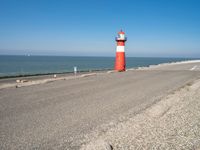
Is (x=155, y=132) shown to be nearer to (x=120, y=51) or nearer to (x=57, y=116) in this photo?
(x=57, y=116)

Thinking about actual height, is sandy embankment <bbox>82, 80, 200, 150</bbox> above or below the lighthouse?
below

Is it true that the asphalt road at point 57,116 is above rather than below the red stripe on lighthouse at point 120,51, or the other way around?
below

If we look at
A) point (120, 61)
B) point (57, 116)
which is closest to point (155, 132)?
point (57, 116)

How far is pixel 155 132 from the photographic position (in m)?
4.64

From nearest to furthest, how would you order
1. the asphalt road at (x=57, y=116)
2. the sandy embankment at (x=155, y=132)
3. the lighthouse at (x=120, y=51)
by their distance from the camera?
the sandy embankment at (x=155, y=132) < the asphalt road at (x=57, y=116) < the lighthouse at (x=120, y=51)

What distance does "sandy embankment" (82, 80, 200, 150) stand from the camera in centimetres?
401

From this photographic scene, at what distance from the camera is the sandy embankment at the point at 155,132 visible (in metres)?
4.01

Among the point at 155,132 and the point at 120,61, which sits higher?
the point at 120,61

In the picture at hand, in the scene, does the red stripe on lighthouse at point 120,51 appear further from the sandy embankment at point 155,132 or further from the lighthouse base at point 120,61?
the sandy embankment at point 155,132

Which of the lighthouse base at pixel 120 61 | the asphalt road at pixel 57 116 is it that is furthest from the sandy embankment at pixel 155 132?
the lighthouse base at pixel 120 61

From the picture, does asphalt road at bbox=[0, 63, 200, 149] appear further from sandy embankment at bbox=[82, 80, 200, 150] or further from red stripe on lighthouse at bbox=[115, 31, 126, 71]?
red stripe on lighthouse at bbox=[115, 31, 126, 71]

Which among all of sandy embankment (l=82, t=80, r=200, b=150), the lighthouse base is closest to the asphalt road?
sandy embankment (l=82, t=80, r=200, b=150)

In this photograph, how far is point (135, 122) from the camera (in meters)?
5.34

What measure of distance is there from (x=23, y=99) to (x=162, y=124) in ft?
16.9
